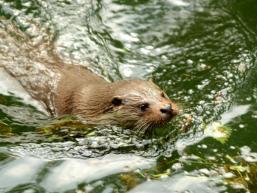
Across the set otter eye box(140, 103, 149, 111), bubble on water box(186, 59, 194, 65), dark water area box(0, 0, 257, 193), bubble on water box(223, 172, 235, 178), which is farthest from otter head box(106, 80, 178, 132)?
bubble on water box(186, 59, 194, 65)

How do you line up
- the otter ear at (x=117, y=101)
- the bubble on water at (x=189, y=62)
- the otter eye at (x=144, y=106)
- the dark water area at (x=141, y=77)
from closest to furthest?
the dark water area at (x=141, y=77), the otter eye at (x=144, y=106), the otter ear at (x=117, y=101), the bubble on water at (x=189, y=62)

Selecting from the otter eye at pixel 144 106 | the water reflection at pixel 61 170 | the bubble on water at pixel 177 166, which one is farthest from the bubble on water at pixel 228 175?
the otter eye at pixel 144 106

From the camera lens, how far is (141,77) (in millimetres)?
5984

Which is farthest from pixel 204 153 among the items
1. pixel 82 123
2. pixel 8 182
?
pixel 8 182

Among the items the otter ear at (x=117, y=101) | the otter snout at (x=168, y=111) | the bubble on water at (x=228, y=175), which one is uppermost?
the otter ear at (x=117, y=101)

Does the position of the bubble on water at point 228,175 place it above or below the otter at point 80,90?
below

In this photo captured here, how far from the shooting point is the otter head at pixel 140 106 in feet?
15.9

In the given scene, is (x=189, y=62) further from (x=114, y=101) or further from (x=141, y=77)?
(x=114, y=101)

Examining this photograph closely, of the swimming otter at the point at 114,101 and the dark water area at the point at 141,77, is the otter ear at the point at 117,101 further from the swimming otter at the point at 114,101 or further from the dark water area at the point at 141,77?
the dark water area at the point at 141,77

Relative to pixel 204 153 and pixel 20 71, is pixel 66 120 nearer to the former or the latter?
pixel 20 71

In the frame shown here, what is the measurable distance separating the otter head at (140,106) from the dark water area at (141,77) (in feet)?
0.45

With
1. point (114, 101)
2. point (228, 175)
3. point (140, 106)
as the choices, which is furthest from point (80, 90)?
point (228, 175)

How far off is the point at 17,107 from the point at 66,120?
462 millimetres

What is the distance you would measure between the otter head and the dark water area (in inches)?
5.4
